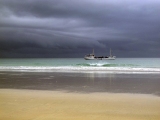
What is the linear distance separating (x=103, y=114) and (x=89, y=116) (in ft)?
1.68

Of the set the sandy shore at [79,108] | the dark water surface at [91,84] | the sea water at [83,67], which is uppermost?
the sandy shore at [79,108]

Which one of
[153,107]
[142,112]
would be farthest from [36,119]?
[153,107]

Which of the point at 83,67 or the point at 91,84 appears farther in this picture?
the point at 83,67

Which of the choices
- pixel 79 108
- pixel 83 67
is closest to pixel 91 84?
pixel 79 108

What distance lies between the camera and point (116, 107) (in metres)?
8.04

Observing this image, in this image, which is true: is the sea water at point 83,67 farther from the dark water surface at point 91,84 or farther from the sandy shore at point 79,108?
the sandy shore at point 79,108

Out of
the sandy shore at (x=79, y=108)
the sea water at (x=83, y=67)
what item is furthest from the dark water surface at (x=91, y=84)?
the sea water at (x=83, y=67)

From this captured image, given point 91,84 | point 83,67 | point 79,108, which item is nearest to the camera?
point 79,108

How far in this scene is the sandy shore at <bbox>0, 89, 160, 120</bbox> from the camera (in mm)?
6863

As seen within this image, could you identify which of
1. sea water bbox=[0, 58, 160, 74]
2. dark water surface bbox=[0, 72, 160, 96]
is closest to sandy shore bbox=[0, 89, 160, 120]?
dark water surface bbox=[0, 72, 160, 96]

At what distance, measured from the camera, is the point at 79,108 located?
7.92 meters

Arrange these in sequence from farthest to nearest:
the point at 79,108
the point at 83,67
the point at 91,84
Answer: the point at 83,67 < the point at 91,84 < the point at 79,108

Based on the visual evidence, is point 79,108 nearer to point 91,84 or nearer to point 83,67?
point 91,84

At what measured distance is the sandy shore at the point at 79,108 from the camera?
6.86 meters
